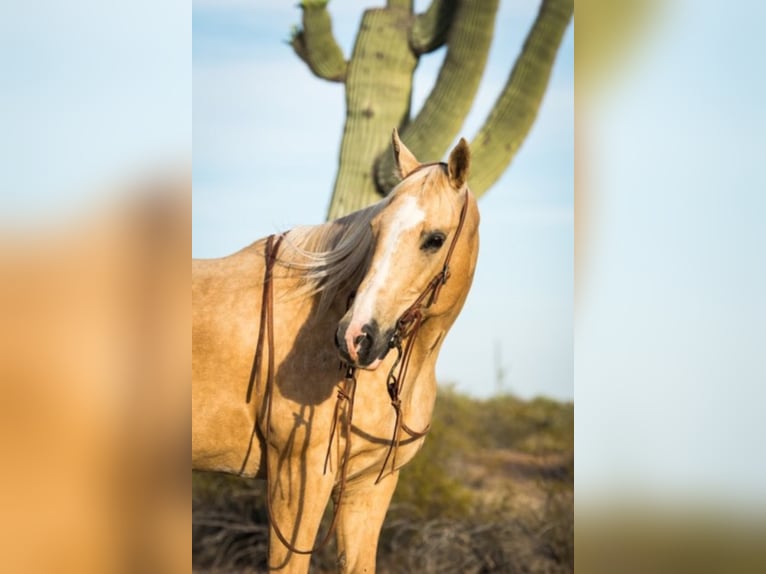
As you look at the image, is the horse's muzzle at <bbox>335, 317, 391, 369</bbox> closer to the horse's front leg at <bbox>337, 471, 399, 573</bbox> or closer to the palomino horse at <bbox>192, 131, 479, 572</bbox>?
the palomino horse at <bbox>192, 131, 479, 572</bbox>

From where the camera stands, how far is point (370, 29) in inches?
176

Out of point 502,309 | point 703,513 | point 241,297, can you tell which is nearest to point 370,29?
point 502,309

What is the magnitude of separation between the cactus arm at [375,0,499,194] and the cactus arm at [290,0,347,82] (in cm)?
50

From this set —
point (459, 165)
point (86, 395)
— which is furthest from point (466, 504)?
point (86, 395)

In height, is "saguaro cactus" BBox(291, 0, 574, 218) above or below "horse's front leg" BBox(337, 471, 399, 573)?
above

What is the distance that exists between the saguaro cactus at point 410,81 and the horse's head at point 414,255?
155 centimetres

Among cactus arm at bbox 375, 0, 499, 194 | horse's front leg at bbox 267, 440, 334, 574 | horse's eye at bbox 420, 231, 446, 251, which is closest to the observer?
horse's eye at bbox 420, 231, 446, 251

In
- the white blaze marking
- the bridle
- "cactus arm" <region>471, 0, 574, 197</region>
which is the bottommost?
the bridle

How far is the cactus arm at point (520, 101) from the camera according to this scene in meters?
4.38

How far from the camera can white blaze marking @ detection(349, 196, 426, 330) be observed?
2.52m

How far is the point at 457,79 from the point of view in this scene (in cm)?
431

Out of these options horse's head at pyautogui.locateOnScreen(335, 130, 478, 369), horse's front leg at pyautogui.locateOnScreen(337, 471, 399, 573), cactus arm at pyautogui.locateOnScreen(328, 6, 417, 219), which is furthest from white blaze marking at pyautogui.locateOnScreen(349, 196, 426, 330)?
cactus arm at pyautogui.locateOnScreen(328, 6, 417, 219)

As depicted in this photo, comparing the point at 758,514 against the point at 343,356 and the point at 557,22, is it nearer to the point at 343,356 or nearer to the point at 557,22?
the point at 343,356

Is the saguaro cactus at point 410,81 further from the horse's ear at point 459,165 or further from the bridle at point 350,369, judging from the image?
the horse's ear at point 459,165
